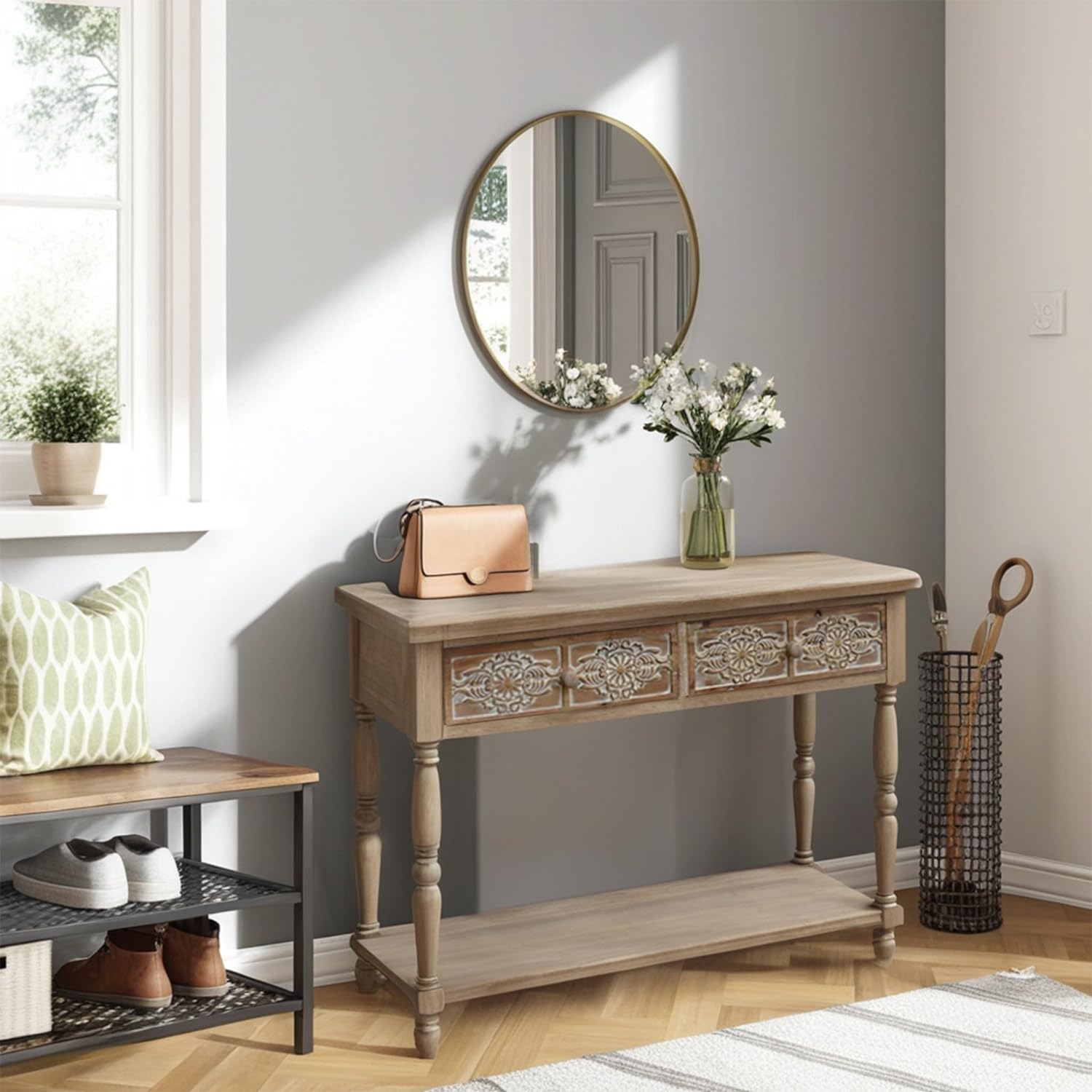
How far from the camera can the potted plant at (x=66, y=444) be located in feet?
8.99

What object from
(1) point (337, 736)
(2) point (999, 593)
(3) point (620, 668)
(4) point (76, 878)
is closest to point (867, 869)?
(2) point (999, 593)

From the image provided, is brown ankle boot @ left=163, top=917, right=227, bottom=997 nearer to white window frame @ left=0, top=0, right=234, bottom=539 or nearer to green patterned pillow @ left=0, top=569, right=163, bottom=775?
green patterned pillow @ left=0, top=569, right=163, bottom=775

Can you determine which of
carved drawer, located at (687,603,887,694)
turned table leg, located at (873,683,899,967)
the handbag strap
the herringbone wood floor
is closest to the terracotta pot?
the handbag strap

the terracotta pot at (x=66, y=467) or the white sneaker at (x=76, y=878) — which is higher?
the terracotta pot at (x=66, y=467)

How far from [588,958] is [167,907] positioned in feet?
2.75

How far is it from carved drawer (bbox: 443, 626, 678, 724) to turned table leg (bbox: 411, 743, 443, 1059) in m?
0.13

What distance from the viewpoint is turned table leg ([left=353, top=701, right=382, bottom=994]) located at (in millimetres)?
2980

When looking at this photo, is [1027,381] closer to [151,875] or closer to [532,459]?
[532,459]

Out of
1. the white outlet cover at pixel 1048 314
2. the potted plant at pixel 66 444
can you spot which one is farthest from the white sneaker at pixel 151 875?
the white outlet cover at pixel 1048 314

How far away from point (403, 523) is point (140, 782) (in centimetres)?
71

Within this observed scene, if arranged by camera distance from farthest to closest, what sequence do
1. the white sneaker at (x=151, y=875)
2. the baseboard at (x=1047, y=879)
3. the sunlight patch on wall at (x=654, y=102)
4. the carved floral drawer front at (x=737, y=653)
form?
the baseboard at (x=1047, y=879) < the sunlight patch on wall at (x=654, y=102) < the carved floral drawer front at (x=737, y=653) < the white sneaker at (x=151, y=875)

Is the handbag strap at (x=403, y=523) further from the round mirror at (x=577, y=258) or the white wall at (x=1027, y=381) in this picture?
the white wall at (x=1027, y=381)

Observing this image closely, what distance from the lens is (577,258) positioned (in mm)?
3199

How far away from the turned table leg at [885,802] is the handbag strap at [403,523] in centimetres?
103
